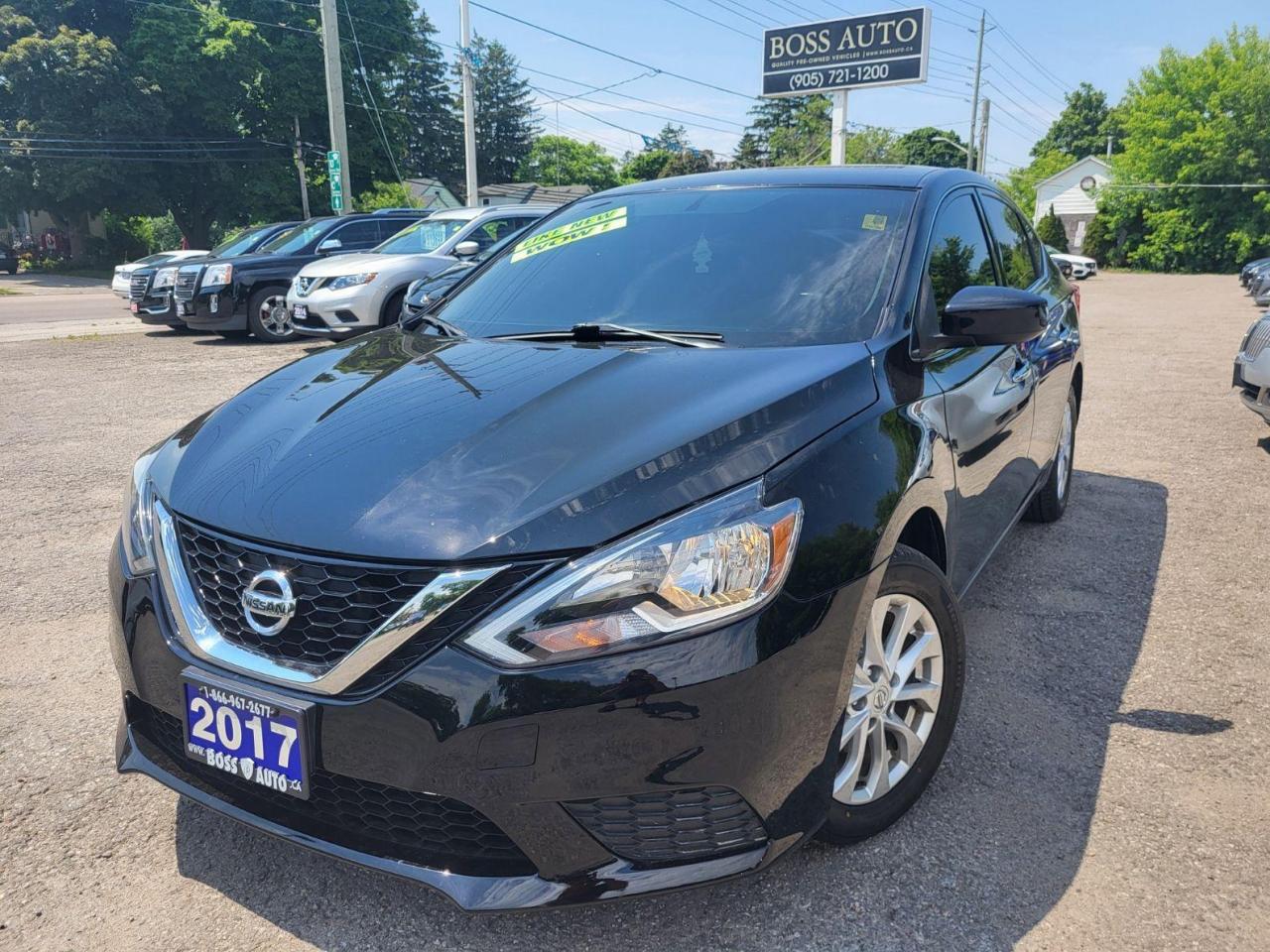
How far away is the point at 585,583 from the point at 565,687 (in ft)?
0.60

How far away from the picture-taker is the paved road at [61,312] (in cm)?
1439

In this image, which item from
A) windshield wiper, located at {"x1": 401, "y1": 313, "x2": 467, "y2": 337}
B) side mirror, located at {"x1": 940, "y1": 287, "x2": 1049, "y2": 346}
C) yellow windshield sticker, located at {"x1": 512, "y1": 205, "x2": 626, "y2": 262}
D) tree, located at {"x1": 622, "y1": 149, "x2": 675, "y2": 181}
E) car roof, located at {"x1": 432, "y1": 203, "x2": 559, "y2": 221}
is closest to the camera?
side mirror, located at {"x1": 940, "y1": 287, "x2": 1049, "y2": 346}

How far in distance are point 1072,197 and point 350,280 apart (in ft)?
229

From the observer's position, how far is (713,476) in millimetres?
1838

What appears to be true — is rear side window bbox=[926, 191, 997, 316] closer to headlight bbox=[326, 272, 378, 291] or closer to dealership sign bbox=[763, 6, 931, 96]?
headlight bbox=[326, 272, 378, 291]

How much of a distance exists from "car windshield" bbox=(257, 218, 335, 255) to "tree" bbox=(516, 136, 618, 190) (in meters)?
73.7

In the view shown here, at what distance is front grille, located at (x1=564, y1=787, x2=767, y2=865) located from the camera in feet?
5.63

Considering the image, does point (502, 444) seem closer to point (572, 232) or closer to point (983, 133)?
point (572, 232)

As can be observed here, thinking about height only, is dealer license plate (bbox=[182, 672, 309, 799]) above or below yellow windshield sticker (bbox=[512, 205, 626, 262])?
below

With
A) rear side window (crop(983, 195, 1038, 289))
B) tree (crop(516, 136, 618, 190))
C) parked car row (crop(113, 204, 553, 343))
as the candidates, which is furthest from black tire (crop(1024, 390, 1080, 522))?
tree (crop(516, 136, 618, 190))

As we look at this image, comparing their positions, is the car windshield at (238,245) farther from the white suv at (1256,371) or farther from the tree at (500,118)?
the tree at (500,118)

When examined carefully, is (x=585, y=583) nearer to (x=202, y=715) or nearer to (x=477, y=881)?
(x=477, y=881)

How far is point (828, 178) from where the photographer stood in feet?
10.6

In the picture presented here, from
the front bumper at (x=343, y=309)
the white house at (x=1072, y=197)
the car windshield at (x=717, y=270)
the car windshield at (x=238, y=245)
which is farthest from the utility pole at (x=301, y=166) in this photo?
the white house at (x=1072, y=197)
